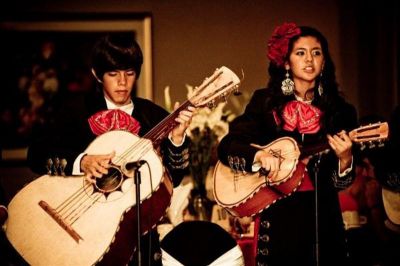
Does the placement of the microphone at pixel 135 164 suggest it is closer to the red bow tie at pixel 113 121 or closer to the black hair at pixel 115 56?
the red bow tie at pixel 113 121

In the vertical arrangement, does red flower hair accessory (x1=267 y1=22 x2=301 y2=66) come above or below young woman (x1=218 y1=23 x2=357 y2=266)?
above

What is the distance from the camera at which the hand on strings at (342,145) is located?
2945mm

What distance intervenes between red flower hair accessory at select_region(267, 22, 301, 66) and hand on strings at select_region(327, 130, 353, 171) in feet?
1.64

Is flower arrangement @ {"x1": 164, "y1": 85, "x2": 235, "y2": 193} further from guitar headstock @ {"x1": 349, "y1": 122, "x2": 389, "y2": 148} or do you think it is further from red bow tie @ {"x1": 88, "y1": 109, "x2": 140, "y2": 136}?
guitar headstock @ {"x1": 349, "y1": 122, "x2": 389, "y2": 148}

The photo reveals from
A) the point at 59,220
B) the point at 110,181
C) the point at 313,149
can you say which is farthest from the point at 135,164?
the point at 313,149

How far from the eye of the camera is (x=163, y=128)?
300 cm

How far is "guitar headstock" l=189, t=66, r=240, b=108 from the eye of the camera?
9.93 feet

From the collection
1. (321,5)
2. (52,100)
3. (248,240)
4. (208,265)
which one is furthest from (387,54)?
(208,265)

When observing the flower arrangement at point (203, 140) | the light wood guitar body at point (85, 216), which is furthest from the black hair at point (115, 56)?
the flower arrangement at point (203, 140)

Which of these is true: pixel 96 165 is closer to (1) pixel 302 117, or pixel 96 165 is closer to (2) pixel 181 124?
(2) pixel 181 124

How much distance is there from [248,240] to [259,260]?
0.93 m

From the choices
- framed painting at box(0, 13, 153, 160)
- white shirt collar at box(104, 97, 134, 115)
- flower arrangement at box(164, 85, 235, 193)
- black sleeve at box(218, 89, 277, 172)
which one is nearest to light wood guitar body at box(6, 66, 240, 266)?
white shirt collar at box(104, 97, 134, 115)

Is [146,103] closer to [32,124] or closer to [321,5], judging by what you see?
[32,124]

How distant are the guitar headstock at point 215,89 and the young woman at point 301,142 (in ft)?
0.90
